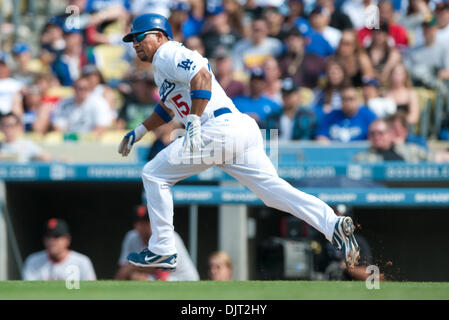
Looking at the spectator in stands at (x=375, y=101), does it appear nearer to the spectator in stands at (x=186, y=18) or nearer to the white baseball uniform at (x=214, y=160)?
the spectator in stands at (x=186, y=18)

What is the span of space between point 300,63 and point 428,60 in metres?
1.63

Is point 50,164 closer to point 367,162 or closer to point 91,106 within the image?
point 91,106

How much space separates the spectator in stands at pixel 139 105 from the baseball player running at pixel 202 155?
189 inches

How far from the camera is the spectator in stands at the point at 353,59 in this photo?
34.9ft

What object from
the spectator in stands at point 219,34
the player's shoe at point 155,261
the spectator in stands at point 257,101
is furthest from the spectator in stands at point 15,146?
the player's shoe at point 155,261

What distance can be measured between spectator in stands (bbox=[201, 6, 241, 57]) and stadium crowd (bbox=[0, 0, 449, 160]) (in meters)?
0.02

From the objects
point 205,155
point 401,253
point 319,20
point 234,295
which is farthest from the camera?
point 319,20

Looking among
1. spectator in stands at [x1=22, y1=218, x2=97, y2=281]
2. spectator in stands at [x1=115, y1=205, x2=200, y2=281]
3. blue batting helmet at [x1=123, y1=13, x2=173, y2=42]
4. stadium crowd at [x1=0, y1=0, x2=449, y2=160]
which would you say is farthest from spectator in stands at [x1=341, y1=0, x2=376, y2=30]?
blue batting helmet at [x1=123, y1=13, x2=173, y2=42]

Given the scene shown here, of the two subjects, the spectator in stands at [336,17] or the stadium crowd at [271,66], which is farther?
the spectator in stands at [336,17]

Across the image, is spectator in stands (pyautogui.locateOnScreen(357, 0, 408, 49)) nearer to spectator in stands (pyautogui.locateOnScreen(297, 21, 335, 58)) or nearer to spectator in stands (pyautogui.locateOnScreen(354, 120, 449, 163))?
spectator in stands (pyautogui.locateOnScreen(297, 21, 335, 58))

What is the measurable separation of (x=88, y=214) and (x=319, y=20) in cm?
407

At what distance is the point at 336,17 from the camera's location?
12.0 metres

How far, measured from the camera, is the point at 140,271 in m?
8.39
